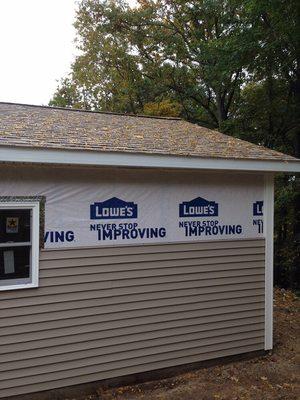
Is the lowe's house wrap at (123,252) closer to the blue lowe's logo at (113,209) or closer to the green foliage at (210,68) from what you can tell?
the blue lowe's logo at (113,209)

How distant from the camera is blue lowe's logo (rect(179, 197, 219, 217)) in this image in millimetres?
6168

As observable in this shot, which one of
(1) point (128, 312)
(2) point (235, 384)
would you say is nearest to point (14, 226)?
(1) point (128, 312)

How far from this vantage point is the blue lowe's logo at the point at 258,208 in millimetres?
6707

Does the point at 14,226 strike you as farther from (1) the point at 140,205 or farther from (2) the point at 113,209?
(1) the point at 140,205

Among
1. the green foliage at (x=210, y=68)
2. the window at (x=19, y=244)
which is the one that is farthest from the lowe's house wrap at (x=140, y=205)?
the green foliage at (x=210, y=68)

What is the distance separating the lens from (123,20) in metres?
18.7

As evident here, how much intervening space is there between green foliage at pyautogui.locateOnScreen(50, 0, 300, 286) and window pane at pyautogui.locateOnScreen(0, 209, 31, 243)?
8158mm

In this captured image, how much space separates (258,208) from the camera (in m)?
6.73

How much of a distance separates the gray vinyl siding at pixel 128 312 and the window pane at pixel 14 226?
0.33 m

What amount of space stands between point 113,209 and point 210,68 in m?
10.2

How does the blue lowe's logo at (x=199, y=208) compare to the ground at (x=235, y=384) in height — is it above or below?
above

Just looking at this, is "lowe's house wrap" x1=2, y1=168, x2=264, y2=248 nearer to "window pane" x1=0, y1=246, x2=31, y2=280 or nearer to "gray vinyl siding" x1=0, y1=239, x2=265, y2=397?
"gray vinyl siding" x1=0, y1=239, x2=265, y2=397

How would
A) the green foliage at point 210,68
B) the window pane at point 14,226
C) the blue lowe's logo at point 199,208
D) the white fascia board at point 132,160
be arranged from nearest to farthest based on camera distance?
the white fascia board at point 132,160, the window pane at point 14,226, the blue lowe's logo at point 199,208, the green foliage at point 210,68

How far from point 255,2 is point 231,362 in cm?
805
